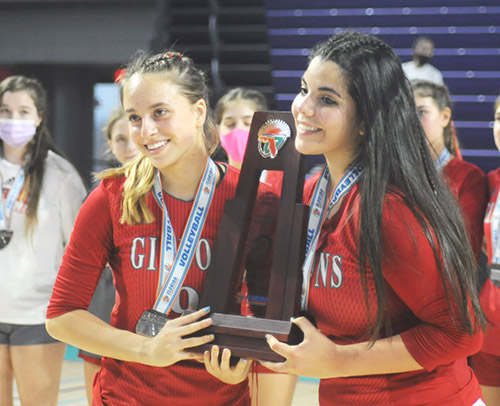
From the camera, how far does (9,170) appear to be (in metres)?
3.22

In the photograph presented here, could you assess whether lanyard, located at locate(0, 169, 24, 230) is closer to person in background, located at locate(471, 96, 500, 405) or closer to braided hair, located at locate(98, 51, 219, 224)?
braided hair, located at locate(98, 51, 219, 224)

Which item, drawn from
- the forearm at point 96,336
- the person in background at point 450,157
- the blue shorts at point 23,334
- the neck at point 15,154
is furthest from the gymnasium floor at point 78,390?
the forearm at point 96,336

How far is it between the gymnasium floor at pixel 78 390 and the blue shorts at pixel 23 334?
5.43 ft

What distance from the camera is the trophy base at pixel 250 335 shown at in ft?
5.09

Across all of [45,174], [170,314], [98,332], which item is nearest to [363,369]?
[170,314]

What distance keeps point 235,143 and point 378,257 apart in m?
1.89

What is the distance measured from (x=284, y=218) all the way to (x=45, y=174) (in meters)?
1.79

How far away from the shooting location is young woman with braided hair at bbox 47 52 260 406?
179cm

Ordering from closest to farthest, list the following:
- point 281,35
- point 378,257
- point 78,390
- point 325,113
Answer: point 378,257, point 325,113, point 78,390, point 281,35

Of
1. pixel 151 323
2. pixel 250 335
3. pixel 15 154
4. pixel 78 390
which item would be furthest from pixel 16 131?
pixel 78 390

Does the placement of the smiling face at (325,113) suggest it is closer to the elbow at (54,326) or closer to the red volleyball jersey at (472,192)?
the elbow at (54,326)

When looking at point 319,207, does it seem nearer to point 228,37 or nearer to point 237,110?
point 237,110

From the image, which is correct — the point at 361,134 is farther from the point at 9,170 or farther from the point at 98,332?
the point at 9,170

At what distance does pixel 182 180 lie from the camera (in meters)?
1.93
